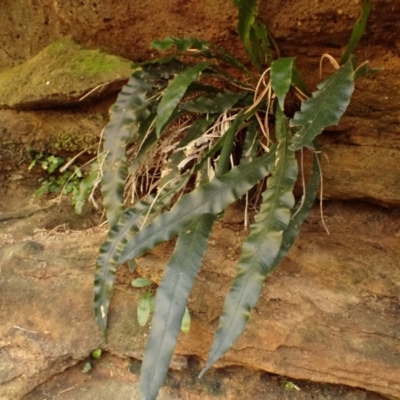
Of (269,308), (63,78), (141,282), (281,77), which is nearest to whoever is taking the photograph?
(281,77)

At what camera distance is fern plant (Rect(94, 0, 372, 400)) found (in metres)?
0.74

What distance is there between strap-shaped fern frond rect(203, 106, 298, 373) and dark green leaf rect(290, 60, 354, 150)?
3.7 inches

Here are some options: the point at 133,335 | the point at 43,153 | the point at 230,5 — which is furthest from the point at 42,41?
the point at 133,335

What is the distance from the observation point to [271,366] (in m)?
0.94

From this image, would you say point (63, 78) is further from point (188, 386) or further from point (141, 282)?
point (188, 386)

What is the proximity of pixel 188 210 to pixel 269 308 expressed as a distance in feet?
1.15

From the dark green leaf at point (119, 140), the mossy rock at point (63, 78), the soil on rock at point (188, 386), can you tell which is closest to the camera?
the soil on rock at point (188, 386)

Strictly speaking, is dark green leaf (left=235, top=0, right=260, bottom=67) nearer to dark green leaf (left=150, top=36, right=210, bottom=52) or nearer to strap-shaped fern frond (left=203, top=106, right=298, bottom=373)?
dark green leaf (left=150, top=36, right=210, bottom=52)

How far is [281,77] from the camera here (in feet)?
2.89

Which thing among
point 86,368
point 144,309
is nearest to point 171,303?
point 144,309

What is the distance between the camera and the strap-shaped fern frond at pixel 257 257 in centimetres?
70

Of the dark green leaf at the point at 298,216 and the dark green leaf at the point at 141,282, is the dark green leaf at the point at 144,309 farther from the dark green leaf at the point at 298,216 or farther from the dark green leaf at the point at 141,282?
the dark green leaf at the point at 298,216

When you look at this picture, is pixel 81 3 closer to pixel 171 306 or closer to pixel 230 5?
pixel 230 5

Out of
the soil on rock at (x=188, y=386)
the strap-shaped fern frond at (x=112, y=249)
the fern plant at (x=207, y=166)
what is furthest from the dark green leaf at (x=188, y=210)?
the soil on rock at (x=188, y=386)
